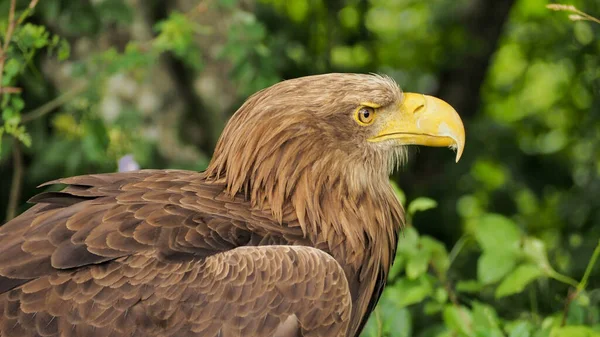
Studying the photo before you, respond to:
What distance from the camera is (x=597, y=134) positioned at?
23.6 feet

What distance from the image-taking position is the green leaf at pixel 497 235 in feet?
15.7

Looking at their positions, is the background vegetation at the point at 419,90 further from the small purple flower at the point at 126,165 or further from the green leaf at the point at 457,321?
the small purple flower at the point at 126,165

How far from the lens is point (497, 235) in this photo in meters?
4.82

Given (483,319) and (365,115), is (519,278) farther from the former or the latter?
(365,115)

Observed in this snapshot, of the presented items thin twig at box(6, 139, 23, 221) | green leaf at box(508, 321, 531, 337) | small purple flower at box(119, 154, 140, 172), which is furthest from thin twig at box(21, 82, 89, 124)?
green leaf at box(508, 321, 531, 337)

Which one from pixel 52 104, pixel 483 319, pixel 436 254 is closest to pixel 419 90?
pixel 436 254

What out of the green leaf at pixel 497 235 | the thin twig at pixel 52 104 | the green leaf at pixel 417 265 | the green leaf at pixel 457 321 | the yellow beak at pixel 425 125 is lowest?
the green leaf at pixel 457 321

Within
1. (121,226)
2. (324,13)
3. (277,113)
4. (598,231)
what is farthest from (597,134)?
(121,226)

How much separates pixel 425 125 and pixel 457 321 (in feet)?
3.18

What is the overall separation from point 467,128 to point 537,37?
1070mm

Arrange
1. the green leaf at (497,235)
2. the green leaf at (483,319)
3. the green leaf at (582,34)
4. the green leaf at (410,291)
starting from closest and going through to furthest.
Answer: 1. the green leaf at (483,319)
2. the green leaf at (410,291)
3. the green leaf at (497,235)
4. the green leaf at (582,34)

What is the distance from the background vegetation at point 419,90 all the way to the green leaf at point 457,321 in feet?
0.04

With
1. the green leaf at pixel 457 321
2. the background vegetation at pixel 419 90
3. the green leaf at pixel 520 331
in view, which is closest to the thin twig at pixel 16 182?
the background vegetation at pixel 419 90

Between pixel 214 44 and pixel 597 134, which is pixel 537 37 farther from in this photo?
pixel 214 44
